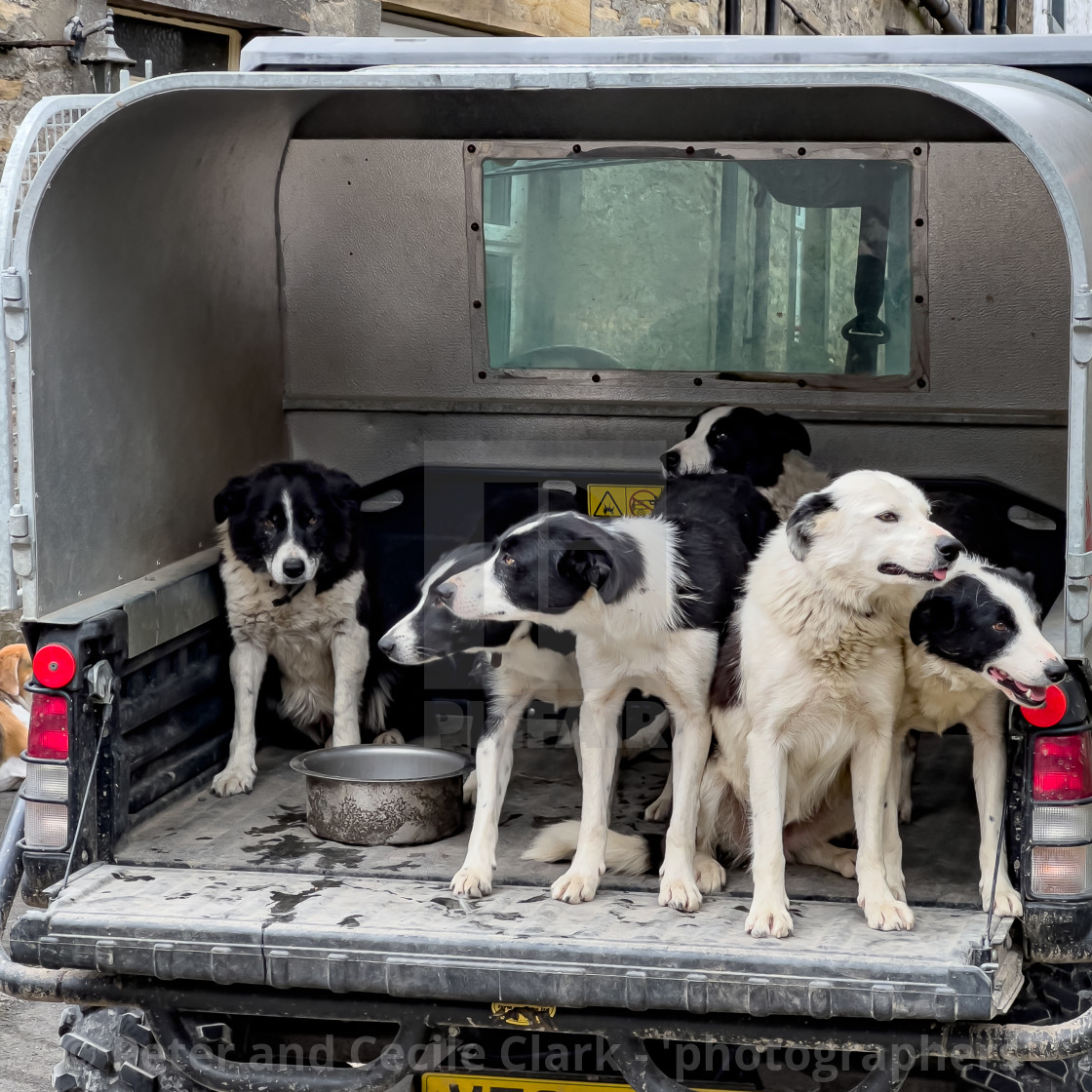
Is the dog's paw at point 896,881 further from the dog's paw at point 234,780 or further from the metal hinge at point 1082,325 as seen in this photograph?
the dog's paw at point 234,780

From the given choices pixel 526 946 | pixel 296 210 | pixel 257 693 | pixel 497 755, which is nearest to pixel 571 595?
pixel 497 755

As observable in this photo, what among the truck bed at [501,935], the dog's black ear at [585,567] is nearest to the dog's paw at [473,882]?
the truck bed at [501,935]

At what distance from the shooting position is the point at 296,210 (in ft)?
18.2

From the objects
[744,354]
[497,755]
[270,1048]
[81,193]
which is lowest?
[270,1048]

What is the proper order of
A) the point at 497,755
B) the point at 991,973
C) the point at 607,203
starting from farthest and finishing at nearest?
the point at 607,203 < the point at 497,755 < the point at 991,973

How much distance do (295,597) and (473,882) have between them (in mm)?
1468

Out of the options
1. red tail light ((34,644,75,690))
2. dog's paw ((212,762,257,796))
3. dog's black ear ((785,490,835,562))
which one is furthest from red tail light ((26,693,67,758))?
dog's black ear ((785,490,835,562))

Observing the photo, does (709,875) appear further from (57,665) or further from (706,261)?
(706,261)

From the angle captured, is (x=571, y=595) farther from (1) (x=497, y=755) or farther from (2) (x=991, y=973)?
(2) (x=991, y=973)

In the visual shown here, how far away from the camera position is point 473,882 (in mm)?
3650

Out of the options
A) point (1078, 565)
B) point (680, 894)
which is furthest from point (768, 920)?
point (1078, 565)

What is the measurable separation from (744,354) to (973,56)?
55.5 inches

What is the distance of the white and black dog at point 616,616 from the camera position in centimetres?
362

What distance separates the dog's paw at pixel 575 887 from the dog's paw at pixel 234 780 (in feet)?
4.21
